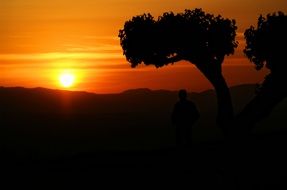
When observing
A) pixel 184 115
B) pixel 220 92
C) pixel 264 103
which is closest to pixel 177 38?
pixel 220 92

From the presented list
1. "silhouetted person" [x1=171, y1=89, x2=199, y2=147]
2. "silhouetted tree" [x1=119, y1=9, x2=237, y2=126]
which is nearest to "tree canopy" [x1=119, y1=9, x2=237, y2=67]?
"silhouetted tree" [x1=119, y1=9, x2=237, y2=126]

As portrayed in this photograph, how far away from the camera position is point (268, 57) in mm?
36625

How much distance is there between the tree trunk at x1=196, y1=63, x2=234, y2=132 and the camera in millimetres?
36325

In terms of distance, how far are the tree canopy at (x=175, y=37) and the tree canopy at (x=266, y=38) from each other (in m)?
2.65

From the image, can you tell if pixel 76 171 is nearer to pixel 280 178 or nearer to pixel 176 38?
pixel 280 178

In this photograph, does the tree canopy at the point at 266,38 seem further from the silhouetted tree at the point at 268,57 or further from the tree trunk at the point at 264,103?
the tree trunk at the point at 264,103

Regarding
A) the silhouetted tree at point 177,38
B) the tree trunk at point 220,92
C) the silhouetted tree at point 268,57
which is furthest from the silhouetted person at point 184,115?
the silhouetted tree at point 177,38

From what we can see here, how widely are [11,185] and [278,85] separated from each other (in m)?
10.3

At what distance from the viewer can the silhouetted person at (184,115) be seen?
27250 millimetres

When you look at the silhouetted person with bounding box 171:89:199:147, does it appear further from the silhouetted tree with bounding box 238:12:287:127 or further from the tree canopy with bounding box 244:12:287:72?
the tree canopy with bounding box 244:12:287:72

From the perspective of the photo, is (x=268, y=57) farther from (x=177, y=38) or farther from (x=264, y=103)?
(x=264, y=103)

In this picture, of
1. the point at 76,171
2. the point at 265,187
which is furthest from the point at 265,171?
the point at 76,171

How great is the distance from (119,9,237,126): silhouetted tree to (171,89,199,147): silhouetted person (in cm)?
1283

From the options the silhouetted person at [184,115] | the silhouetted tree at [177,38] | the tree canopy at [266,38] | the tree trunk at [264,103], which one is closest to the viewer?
the tree trunk at [264,103]
